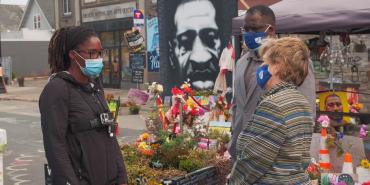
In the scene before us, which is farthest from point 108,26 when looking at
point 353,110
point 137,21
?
point 353,110

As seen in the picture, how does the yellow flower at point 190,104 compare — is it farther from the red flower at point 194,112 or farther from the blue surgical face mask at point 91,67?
the blue surgical face mask at point 91,67

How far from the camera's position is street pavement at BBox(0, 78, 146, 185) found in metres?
8.04

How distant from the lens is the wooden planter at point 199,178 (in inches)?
162

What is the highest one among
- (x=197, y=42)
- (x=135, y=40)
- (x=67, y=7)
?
(x=67, y=7)

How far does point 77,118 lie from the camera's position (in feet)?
9.36

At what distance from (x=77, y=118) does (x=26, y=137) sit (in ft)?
32.0

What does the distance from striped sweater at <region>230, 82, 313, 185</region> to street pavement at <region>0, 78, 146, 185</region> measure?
4.19 m

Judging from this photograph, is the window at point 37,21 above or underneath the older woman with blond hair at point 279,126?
above

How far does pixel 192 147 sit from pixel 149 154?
0.42 m

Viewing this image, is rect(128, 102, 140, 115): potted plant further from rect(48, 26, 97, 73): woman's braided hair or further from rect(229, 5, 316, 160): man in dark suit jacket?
rect(48, 26, 97, 73): woman's braided hair

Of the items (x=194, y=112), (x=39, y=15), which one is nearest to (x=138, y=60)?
(x=194, y=112)

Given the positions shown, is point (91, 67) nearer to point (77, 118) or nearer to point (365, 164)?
point (77, 118)

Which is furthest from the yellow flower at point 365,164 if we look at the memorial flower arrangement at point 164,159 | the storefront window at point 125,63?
the storefront window at point 125,63

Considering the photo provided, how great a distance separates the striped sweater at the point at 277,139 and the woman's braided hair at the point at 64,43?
1.09 m
